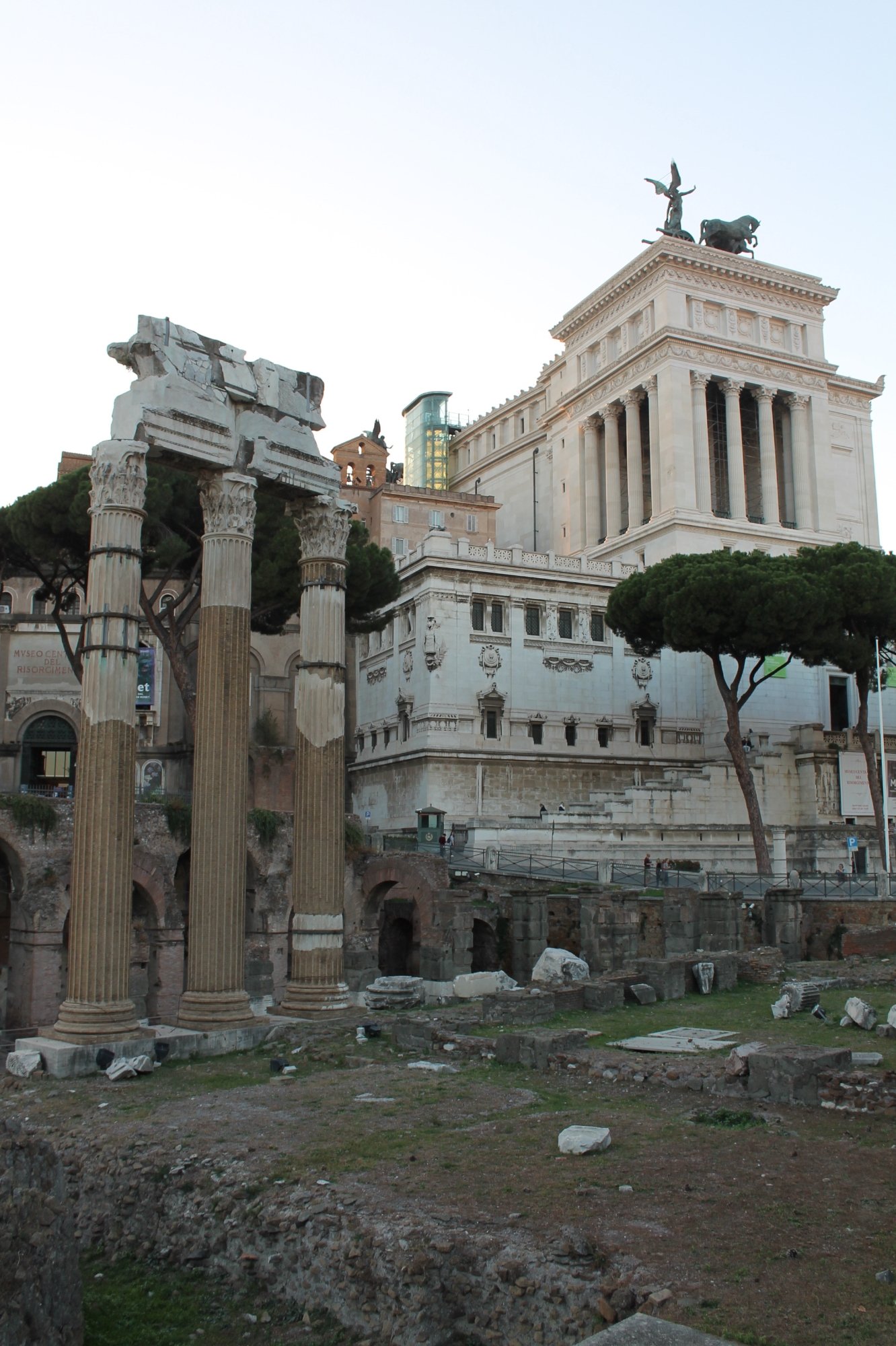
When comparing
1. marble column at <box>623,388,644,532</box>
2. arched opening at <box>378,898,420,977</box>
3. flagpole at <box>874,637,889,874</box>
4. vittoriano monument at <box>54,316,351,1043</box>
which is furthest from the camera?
marble column at <box>623,388,644,532</box>

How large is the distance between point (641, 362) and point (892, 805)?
2400 cm

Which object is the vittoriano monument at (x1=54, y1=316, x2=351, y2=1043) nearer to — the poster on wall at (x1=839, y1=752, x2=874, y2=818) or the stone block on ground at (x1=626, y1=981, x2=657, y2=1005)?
the stone block on ground at (x1=626, y1=981, x2=657, y2=1005)

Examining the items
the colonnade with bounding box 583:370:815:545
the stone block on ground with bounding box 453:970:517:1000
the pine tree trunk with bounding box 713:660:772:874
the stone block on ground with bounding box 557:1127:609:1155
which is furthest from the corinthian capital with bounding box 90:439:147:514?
the colonnade with bounding box 583:370:815:545

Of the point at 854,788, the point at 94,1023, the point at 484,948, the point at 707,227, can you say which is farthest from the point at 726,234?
the point at 94,1023

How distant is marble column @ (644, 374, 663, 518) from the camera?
53.8 m

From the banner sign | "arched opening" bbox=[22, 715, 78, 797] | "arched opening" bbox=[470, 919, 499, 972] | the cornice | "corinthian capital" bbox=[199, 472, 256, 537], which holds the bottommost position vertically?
"arched opening" bbox=[470, 919, 499, 972]

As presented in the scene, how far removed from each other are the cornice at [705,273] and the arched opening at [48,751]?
3315cm

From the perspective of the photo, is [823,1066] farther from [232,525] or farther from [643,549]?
[643,549]

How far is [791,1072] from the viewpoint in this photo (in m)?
10.7

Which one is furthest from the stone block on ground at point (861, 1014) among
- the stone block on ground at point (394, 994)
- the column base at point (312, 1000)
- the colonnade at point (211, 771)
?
the colonnade at point (211, 771)

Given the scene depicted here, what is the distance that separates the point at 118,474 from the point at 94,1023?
6.43m

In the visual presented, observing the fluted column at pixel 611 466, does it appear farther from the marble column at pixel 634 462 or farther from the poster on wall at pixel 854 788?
the poster on wall at pixel 854 788

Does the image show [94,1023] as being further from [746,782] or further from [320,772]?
[746,782]

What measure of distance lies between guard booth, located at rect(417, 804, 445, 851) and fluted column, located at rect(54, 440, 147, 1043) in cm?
1941
